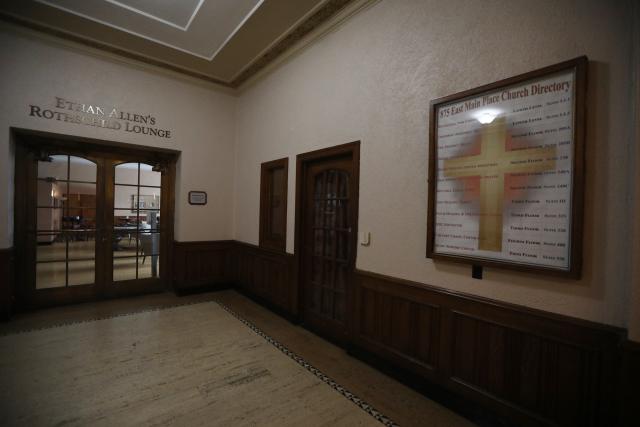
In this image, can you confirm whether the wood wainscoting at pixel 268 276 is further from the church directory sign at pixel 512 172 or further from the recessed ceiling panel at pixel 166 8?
the recessed ceiling panel at pixel 166 8

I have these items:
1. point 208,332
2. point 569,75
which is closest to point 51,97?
point 208,332

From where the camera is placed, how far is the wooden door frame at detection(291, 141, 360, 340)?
293 cm

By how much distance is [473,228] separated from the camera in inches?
80.4

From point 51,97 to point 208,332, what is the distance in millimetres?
3679

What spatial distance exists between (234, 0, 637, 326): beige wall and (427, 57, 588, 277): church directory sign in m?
0.08

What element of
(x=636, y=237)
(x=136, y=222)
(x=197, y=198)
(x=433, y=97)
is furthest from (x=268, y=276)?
(x=636, y=237)

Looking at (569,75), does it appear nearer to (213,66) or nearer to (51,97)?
(213,66)

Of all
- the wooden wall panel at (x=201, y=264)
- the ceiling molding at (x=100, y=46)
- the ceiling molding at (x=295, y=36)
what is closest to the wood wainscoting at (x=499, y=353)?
the ceiling molding at (x=295, y=36)

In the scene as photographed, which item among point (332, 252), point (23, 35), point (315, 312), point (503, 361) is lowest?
point (315, 312)

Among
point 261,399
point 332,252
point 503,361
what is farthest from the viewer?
point 332,252

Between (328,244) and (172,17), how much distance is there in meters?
3.26

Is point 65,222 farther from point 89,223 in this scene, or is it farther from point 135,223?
point 135,223

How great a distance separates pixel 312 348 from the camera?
3.09 metres

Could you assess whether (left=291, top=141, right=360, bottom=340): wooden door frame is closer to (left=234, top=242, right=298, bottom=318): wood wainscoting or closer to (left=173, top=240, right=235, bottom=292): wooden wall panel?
(left=234, top=242, right=298, bottom=318): wood wainscoting
